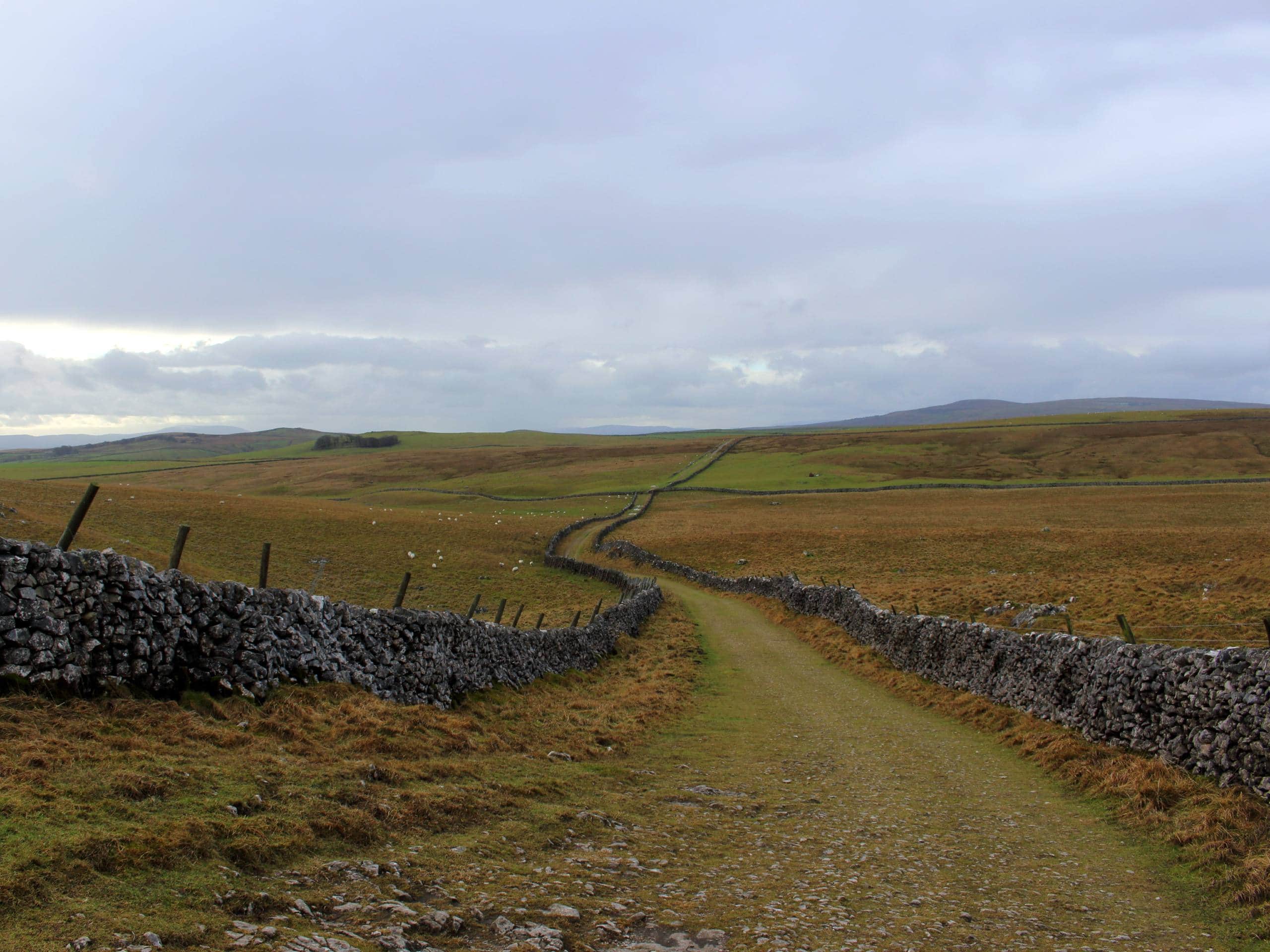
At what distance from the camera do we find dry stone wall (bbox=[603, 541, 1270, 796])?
9.72 metres

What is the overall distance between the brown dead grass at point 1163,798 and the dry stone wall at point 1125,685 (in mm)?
266

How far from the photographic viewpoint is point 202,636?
9594mm

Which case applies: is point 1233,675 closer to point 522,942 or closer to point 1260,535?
point 522,942

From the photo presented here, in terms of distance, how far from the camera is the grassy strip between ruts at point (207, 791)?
5258mm

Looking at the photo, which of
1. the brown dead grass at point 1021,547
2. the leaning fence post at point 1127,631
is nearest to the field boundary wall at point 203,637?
the leaning fence post at point 1127,631

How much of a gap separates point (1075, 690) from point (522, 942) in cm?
1137

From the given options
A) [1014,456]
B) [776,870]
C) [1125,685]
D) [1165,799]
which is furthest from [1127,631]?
[1014,456]

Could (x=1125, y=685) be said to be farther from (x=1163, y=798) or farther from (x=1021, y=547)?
(x=1021, y=547)

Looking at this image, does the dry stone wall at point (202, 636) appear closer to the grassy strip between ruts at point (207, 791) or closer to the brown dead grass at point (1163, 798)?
the grassy strip between ruts at point (207, 791)

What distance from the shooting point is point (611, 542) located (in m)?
57.8

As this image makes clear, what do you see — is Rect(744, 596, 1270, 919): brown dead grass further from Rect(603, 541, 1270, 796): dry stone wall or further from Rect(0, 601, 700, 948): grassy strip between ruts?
Rect(0, 601, 700, 948): grassy strip between ruts

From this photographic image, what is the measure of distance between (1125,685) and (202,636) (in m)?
13.1

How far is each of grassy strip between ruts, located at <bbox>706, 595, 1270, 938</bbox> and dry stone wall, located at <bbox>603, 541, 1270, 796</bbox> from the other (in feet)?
0.87

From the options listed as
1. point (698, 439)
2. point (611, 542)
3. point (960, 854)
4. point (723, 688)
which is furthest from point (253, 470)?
point (960, 854)
